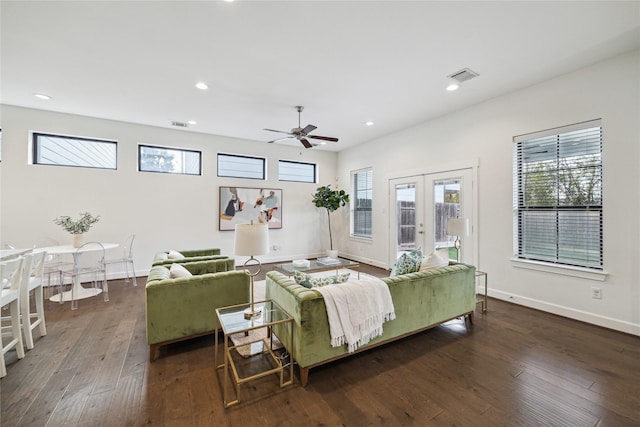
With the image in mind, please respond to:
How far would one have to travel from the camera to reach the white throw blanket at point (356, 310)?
210 cm

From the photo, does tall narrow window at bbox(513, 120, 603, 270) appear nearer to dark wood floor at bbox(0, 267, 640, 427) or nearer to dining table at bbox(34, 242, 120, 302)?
dark wood floor at bbox(0, 267, 640, 427)

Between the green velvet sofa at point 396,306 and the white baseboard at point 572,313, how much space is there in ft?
3.75

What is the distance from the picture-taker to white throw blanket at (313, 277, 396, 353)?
210 cm

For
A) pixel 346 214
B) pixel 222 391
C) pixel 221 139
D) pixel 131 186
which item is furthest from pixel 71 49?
pixel 346 214

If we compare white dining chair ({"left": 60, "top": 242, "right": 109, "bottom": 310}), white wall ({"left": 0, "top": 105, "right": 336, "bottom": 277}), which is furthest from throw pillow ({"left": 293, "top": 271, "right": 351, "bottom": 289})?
white wall ({"left": 0, "top": 105, "right": 336, "bottom": 277})

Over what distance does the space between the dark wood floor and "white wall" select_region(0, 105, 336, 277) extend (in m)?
2.63

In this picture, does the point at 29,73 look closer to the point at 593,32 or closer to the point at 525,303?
the point at 593,32

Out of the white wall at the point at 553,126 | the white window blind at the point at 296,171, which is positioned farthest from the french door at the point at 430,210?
the white window blind at the point at 296,171

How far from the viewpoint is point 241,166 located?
6316 mm

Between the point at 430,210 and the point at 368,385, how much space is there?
3.62m

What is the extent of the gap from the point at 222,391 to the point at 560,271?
13.4ft

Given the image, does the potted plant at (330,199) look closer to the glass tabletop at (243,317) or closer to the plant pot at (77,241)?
the glass tabletop at (243,317)

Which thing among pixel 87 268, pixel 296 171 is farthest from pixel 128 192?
pixel 296 171

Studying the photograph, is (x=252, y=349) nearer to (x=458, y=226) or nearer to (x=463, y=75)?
(x=458, y=226)
